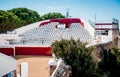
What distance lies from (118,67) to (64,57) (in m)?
7.56

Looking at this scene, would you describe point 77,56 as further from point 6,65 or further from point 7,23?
point 7,23

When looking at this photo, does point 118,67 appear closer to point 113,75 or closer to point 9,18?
point 113,75

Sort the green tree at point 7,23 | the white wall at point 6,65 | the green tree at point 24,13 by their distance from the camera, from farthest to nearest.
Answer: the green tree at point 24,13 < the green tree at point 7,23 < the white wall at point 6,65

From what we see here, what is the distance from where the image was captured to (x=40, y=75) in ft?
40.3

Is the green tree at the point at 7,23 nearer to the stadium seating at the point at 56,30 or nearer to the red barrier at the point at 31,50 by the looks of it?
the stadium seating at the point at 56,30

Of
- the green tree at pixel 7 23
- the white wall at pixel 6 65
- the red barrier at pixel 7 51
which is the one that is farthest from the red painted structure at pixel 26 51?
the green tree at pixel 7 23

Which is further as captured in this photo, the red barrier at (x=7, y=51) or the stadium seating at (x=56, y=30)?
the stadium seating at (x=56, y=30)

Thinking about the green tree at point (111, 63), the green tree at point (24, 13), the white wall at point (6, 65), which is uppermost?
the green tree at point (24, 13)

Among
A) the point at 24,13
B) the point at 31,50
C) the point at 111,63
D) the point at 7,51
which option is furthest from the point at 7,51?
the point at 24,13

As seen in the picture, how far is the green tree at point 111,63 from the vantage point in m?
17.0

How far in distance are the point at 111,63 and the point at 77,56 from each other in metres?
7.00

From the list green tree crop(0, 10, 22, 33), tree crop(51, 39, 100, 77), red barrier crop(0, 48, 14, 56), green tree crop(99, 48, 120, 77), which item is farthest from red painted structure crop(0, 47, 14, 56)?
green tree crop(0, 10, 22, 33)

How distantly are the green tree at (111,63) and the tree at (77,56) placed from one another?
5491mm

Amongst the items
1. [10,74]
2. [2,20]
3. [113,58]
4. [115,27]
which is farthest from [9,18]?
[10,74]
